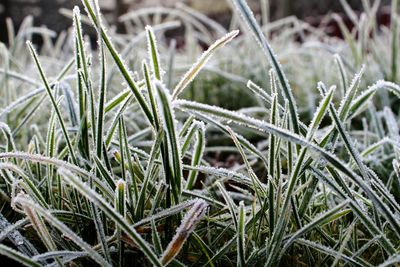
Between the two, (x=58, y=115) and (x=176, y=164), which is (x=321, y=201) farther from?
(x=58, y=115)

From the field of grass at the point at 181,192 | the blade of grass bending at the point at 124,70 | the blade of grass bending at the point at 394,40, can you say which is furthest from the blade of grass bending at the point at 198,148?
the blade of grass bending at the point at 394,40

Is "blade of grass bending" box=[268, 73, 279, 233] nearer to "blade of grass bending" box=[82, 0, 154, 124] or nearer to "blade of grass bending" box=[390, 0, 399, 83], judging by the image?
"blade of grass bending" box=[82, 0, 154, 124]

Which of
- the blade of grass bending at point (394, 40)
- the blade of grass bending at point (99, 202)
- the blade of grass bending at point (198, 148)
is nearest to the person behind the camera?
the blade of grass bending at point (99, 202)

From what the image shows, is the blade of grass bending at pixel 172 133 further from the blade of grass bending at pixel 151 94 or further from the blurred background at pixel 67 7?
the blurred background at pixel 67 7

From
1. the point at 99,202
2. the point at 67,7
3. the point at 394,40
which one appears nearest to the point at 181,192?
the point at 99,202

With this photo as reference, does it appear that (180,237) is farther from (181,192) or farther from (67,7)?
(67,7)

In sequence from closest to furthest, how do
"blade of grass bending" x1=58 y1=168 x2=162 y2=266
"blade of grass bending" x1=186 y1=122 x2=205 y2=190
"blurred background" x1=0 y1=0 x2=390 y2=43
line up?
1. "blade of grass bending" x1=58 y1=168 x2=162 y2=266
2. "blade of grass bending" x1=186 y1=122 x2=205 y2=190
3. "blurred background" x1=0 y1=0 x2=390 y2=43

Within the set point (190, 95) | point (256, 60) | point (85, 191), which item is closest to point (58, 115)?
point (85, 191)

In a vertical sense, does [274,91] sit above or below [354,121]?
above

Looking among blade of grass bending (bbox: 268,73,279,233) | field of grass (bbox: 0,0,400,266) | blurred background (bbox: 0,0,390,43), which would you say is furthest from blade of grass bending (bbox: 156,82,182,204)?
blurred background (bbox: 0,0,390,43)

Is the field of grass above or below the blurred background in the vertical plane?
above

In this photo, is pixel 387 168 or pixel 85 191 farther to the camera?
pixel 387 168
